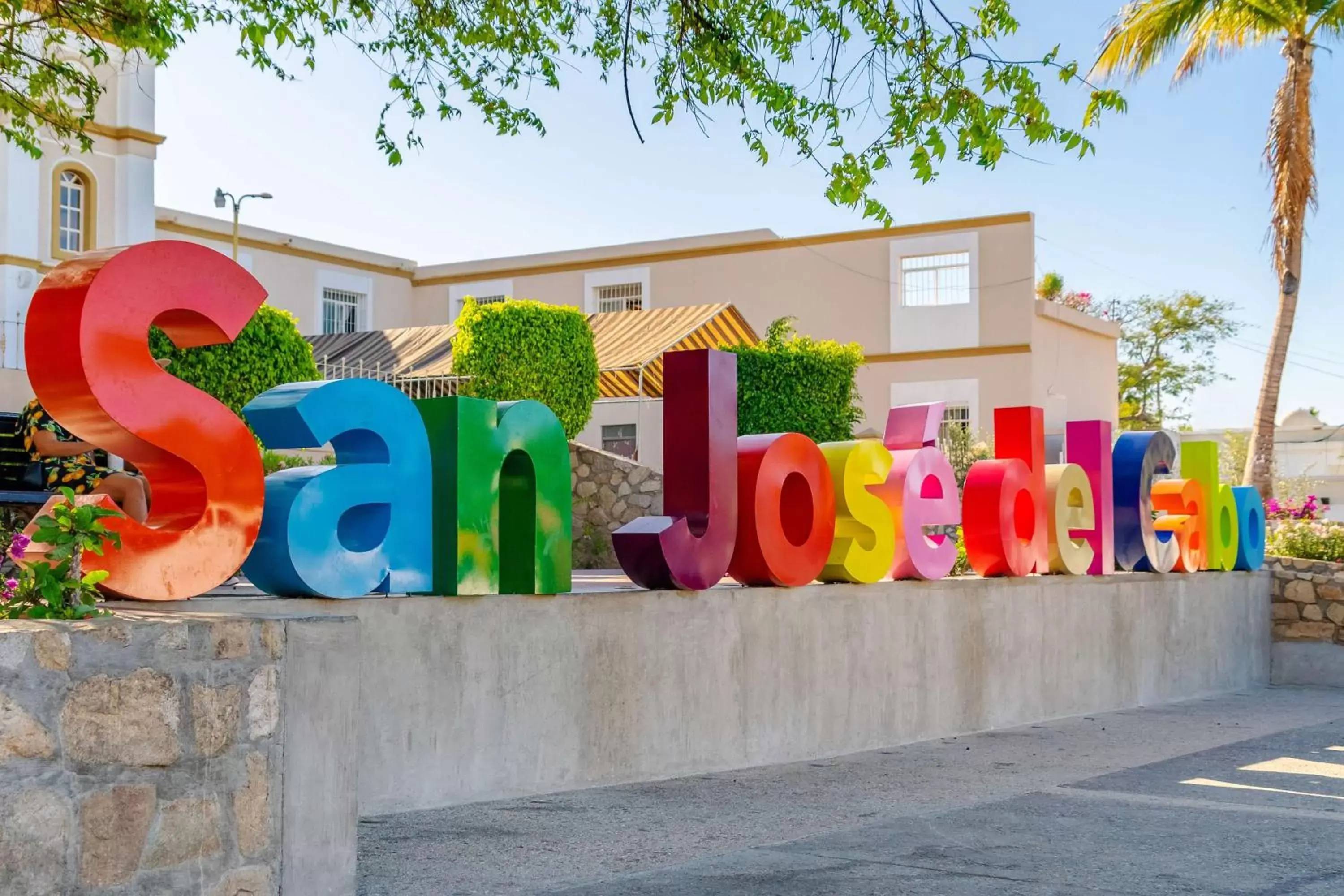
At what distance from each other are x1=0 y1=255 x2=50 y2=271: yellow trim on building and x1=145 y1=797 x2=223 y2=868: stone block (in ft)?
68.0

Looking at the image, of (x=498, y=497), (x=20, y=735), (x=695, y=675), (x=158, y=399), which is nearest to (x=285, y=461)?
(x=695, y=675)

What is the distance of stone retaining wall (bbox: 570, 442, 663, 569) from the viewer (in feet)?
53.5

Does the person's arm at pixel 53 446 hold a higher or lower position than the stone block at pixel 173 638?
higher

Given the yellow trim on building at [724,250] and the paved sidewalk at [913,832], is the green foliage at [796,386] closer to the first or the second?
the yellow trim on building at [724,250]

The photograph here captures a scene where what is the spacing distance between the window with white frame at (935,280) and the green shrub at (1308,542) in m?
12.5

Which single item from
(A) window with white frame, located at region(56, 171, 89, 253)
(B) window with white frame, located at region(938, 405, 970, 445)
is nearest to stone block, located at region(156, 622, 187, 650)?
(A) window with white frame, located at region(56, 171, 89, 253)

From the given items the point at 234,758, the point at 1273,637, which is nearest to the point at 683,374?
the point at 234,758

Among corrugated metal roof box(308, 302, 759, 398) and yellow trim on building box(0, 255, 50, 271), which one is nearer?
yellow trim on building box(0, 255, 50, 271)

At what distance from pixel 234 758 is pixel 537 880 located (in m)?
1.41

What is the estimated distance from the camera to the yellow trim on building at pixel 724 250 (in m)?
28.2

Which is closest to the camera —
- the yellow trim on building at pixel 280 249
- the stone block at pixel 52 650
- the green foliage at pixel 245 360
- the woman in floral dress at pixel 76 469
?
the stone block at pixel 52 650

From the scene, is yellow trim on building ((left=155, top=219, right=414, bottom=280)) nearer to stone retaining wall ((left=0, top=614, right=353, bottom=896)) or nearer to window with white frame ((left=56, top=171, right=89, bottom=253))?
window with white frame ((left=56, top=171, right=89, bottom=253))

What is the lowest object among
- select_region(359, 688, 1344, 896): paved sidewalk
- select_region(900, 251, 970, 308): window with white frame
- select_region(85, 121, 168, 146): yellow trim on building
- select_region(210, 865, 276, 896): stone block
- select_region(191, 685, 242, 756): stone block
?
select_region(359, 688, 1344, 896): paved sidewalk

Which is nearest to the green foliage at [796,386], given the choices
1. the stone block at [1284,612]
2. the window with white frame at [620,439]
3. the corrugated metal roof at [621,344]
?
the corrugated metal roof at [621,344]
